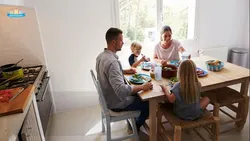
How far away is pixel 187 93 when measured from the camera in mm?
1682

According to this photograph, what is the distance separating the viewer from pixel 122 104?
1934 mm

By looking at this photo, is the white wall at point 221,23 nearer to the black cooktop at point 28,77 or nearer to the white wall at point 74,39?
the white wall at point 74,39

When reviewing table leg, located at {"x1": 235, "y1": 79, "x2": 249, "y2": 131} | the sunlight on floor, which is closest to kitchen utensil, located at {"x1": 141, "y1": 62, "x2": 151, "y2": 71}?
the sunlight on floor

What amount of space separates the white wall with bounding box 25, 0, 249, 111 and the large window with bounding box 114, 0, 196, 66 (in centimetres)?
22

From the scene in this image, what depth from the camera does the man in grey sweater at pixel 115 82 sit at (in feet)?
5.78

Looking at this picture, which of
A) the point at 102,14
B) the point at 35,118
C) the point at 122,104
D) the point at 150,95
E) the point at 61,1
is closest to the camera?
the point at 35,118

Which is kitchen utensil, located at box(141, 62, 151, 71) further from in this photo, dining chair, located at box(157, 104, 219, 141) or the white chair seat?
the white chair seat

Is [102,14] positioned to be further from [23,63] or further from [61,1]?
[23,63]

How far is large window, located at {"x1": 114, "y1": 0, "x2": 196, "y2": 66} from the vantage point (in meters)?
3.02

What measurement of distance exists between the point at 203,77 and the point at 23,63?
2.11 metres

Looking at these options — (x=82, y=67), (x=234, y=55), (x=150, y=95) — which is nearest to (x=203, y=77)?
(x=150, y=95)

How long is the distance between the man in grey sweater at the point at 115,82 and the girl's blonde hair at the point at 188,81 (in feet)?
0.99

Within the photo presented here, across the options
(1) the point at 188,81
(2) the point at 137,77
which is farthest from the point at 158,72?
(1) the point at 188,81

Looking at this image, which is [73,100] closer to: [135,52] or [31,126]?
[135,52]
